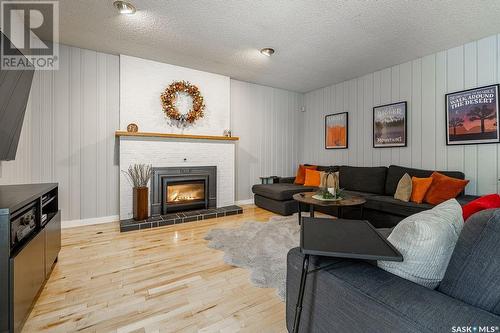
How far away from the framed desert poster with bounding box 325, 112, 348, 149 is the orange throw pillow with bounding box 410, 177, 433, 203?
5.69 feet

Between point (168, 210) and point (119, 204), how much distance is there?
2.45 ft

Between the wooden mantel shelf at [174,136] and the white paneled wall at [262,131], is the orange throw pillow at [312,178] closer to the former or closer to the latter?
the white paneled wall at [262,131]

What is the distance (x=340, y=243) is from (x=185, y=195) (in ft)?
11.4

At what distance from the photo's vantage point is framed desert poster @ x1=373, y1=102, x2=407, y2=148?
147 inches

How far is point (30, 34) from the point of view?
114 inches

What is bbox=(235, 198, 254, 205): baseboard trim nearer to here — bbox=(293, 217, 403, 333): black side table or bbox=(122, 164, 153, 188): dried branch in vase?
bbox=(122, 164, 153, 188): dried branch in vase

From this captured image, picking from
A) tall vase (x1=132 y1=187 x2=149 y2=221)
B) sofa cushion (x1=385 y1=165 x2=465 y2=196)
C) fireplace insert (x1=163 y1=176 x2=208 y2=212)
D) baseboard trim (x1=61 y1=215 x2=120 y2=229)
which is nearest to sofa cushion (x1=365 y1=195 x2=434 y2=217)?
sofa cushion (x1=385 y1=165 x2=465 y2=196)

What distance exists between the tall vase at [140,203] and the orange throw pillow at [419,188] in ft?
12.5

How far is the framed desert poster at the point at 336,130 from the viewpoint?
15.3 ft

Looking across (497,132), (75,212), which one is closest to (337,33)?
(497,132)

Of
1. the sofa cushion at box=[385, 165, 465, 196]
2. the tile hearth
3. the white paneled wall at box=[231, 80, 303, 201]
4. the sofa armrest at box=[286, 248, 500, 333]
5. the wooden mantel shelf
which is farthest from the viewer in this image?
the white paneled wall at box=[231, 80, 303, 201]

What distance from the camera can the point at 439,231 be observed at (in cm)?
86

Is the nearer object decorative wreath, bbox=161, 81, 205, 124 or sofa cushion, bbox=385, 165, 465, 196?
sofa cushion, bbox=385, 165, 465, 196

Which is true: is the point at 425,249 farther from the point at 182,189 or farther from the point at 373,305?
the point at 182,189
